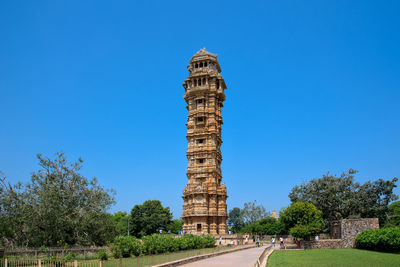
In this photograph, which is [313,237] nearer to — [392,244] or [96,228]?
[392,244]

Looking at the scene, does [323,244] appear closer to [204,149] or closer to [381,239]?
[381,239]

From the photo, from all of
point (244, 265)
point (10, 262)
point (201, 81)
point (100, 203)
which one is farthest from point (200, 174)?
point (10, 262)

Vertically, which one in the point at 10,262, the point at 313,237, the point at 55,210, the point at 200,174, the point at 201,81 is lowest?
the point at 313,237

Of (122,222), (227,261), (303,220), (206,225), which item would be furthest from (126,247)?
(122,222)

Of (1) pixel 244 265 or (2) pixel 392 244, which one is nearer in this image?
(1) pixel 244 265

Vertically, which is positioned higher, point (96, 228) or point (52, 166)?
point (52, 166)

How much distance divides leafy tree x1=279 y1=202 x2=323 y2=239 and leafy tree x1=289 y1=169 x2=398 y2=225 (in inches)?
323

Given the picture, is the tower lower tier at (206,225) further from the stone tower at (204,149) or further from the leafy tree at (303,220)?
the leafy tree at (303,220)

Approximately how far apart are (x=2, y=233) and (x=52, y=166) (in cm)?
619

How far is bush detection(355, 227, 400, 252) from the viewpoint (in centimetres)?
2520

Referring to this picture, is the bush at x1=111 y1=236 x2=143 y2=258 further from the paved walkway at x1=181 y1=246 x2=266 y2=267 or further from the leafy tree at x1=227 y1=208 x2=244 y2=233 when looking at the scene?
the leafy tree at x1=227 y1=208 x2=244 y2=233

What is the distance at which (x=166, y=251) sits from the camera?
88.3 ft

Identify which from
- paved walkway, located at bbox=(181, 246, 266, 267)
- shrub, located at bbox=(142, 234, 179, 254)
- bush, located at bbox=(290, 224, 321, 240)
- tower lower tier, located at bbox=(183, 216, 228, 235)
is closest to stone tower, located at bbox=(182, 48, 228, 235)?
tower lower tier, located at bbox=(183, 216, 228, 235)

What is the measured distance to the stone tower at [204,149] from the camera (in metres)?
49.5
